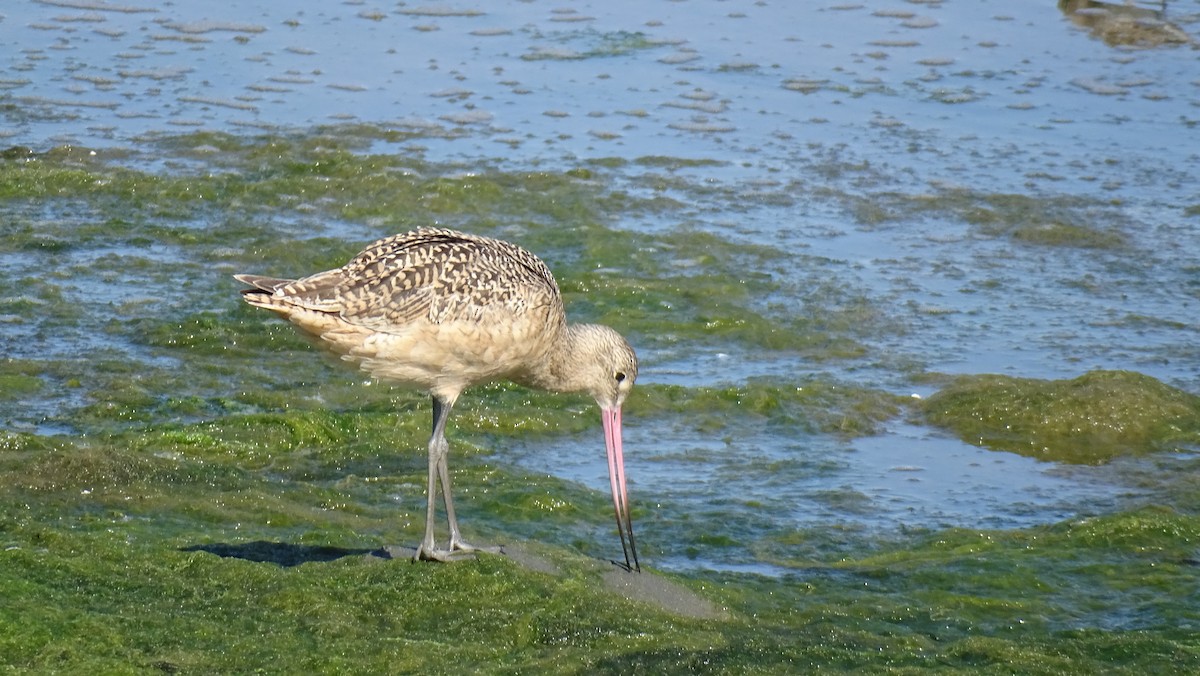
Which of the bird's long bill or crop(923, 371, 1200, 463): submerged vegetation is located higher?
the bird's long bill

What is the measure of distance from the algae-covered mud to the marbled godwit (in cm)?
52

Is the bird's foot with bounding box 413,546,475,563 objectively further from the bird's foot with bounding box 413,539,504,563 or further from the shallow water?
the shallow water

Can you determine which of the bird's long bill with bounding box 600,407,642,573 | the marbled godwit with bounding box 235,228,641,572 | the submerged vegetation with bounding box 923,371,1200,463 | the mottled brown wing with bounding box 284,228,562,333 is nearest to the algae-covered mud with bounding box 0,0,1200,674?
the submerged vegetation with bounding box 923,371,1200,463

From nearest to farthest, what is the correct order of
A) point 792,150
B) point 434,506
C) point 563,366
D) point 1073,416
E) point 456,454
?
point 434,506, point 563,366, point 456,454, point 1073,416, point 792,150

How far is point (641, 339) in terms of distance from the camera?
7316 mm

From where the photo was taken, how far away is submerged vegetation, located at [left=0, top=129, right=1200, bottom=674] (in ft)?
12.9

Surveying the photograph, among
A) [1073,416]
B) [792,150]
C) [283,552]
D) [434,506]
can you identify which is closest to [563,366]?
[434,506]

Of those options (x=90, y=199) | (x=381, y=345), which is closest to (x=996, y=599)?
(x=381, y=345)

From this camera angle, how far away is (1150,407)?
21.9 ft

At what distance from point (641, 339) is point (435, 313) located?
2808 mm

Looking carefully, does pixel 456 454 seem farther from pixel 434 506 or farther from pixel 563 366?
pixel 434 506

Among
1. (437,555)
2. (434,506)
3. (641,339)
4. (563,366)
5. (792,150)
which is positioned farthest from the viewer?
(792,150)

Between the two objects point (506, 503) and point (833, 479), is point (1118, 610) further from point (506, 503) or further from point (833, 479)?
point (506, 503)

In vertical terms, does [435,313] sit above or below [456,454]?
above
